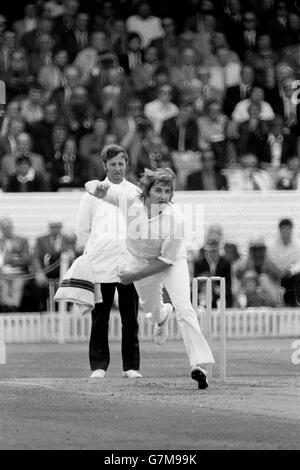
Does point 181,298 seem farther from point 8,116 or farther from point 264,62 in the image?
point 264,62

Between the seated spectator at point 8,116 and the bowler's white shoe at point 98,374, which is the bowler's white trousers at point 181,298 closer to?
the bowler's white shoe at point 98,374

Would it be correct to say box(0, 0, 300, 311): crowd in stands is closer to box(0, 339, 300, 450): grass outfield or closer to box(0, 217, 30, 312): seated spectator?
box(0, 217, 30, 312): seated spectator

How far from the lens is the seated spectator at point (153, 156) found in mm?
22422

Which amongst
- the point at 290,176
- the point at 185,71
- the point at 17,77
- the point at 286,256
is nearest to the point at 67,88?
the point at 17,77

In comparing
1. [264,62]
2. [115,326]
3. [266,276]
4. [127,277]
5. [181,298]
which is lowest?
[115,326]

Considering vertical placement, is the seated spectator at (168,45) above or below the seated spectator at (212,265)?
above

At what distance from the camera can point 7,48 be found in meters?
24.6

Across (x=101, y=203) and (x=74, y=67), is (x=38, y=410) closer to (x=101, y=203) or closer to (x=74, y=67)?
(x=101, y=203)

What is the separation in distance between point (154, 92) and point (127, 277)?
Result: 11.9m

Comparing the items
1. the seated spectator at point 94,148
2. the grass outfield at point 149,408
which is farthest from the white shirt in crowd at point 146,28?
the grass outfield at point 149,408

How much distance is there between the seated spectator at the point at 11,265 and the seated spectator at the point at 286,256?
3677 millimetres

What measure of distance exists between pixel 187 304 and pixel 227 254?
892cm

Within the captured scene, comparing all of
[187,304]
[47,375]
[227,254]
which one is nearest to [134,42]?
[227,254]

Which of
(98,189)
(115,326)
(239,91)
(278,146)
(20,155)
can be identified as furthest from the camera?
(239,91)
